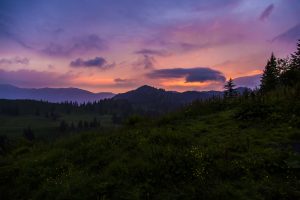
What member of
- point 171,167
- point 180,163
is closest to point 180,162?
point 180,163

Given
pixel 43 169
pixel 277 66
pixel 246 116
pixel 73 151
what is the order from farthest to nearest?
pixel 277 66
pixel 246 116
pixel 73 151
pixel 43 169

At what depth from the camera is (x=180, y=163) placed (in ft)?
33.5

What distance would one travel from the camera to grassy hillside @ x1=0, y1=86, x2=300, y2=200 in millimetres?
8984

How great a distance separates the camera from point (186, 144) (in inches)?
485

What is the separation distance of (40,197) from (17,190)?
1.50m

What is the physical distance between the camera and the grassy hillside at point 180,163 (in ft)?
29.5

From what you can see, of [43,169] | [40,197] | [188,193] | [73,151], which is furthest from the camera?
[73,151]

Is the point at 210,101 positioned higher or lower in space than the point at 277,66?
lower

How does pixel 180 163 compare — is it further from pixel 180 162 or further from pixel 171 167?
pixel 171 167

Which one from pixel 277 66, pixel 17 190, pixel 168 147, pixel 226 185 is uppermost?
pixel 277 66

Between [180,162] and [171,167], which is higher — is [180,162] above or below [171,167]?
above

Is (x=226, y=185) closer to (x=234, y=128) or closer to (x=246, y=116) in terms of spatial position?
(x=234, y=128)

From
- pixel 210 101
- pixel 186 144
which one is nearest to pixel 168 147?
pixel 186 144

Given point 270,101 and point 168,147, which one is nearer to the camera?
point 168,147
